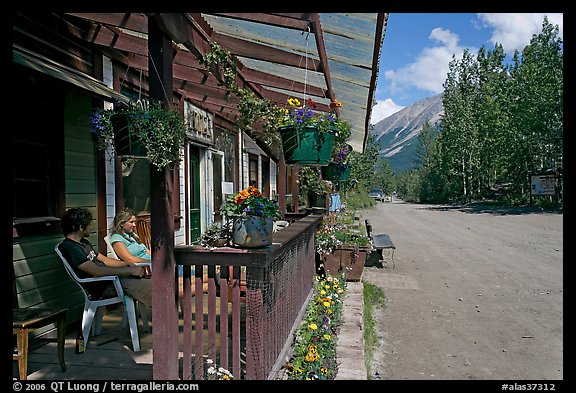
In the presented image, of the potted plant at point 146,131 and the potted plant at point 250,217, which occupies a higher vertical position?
the potted plant at point 146,131

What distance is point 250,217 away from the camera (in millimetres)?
2799

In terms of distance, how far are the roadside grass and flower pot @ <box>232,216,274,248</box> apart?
72.3 inches

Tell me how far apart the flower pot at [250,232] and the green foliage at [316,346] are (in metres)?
1.09

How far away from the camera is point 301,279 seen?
4.56 metres

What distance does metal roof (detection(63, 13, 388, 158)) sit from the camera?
3.57m

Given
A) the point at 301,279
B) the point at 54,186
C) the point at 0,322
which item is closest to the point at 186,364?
the point at 0,322

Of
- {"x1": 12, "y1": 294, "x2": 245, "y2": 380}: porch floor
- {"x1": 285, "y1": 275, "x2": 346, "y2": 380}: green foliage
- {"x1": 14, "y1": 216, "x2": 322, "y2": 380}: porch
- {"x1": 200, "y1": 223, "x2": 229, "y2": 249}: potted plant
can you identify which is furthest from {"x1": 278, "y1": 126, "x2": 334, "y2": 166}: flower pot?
{"x1": 12, "y1": 294, "x2": 245, "y2": 380}: porch floor

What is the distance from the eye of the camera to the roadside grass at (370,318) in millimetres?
4551

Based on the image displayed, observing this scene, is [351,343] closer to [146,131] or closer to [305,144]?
[305,144]

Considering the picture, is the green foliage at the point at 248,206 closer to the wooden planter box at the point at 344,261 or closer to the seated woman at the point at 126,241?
the seated woman at the point at 126,241

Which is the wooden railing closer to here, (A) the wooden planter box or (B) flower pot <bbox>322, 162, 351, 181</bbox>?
(A) the wooden planter box

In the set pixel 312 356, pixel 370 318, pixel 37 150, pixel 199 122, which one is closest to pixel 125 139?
pixel 37 150

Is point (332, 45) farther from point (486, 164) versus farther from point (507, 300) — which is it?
point (486, 164)

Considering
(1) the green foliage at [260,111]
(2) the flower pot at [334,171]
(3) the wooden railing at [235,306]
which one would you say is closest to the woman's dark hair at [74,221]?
(3) the wooden railing at [235,306]
